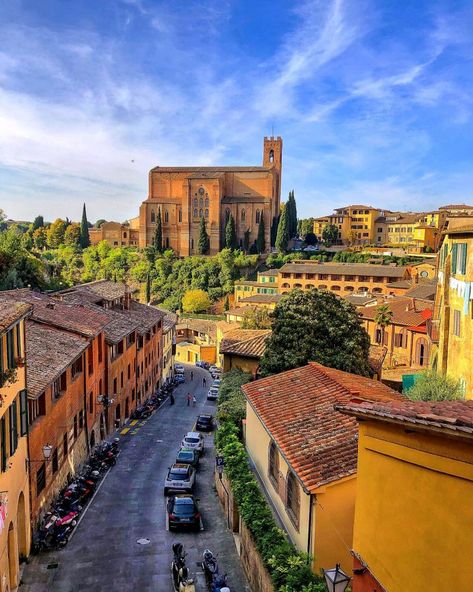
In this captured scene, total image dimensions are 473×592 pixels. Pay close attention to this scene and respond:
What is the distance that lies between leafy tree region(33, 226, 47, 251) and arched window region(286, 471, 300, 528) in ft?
437

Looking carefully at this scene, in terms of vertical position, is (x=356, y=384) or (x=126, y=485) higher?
(x=356, y=384)

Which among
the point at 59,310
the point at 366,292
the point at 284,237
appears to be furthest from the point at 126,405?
the point at 284,237

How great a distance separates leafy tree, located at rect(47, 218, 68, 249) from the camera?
136m

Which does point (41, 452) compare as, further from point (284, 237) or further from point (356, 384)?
point (284, 237)

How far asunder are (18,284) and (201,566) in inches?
1666

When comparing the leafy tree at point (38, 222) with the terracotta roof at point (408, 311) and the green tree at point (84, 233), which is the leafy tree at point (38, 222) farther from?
the terracotta roof at point (408, 311)

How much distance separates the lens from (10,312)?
49.0 feet

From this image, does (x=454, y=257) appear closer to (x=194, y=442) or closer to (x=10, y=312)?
(x=194, y=442)

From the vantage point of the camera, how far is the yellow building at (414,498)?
6.42m

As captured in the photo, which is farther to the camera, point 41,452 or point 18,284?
point 18,284

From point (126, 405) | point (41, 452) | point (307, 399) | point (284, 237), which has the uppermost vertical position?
point (284, 237)

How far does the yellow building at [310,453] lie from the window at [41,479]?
8075 millimetres

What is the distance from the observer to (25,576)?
1688cm

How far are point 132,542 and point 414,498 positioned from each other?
49.3 feet
